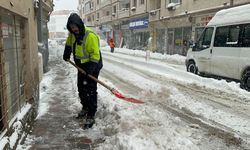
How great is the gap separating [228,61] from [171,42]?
54.0 ft

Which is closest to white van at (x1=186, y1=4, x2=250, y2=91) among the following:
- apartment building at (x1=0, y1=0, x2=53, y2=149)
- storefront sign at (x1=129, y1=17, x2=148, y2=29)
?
apartment building at (x1=0, y1=0, x2=53, y2=149)

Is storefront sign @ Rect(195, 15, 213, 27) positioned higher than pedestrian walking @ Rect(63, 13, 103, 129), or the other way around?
storefront sign @ Rect(195, 15, 213, 27)

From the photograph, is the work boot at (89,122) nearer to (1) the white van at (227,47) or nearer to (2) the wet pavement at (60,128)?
(2) the wet pavement at (60,128)

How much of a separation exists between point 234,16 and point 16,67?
7452 millimetres

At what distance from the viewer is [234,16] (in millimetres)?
9328

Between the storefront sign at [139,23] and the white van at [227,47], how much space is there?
20.3 meters

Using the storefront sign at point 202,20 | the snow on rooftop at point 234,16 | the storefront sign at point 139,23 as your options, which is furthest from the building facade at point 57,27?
the snow on rooftop at point 234,16

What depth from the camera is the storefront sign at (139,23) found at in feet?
102

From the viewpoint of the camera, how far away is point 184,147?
4.00 m

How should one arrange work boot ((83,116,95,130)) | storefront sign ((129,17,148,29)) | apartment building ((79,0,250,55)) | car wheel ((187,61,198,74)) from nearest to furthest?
work boot ((83,116,95,130)) → car wheel ((187,61,198,74)) → apartment building ((79,0,250,55)) → storefront sign ((129,17,148,29))

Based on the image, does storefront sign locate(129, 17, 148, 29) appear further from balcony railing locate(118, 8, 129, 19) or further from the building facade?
the building facade

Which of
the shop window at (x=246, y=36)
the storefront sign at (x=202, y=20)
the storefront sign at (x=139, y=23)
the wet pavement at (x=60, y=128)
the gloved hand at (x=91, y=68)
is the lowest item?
the wet pavement at (x=60, y=128)

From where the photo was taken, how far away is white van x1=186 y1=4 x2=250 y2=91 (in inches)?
343

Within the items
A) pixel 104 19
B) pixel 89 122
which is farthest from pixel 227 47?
pixel 104 19
